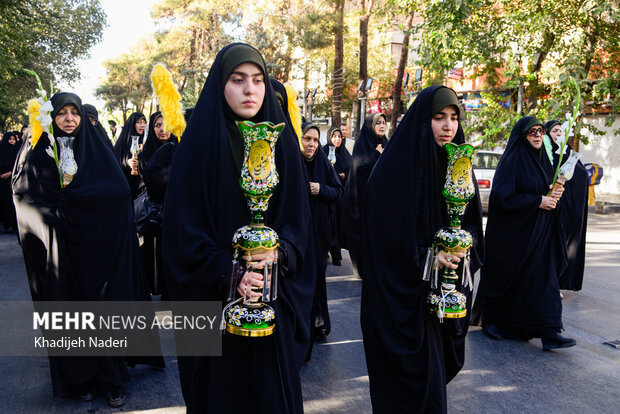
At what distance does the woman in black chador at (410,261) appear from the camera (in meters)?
2.80

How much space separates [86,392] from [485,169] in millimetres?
12288

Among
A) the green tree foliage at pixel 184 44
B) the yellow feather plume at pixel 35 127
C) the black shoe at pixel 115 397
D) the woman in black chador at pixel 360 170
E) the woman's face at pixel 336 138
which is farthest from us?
the green tree foliage at pixel 184 44

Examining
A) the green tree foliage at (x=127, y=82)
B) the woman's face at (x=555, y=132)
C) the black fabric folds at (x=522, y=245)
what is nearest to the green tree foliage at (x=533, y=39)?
the woman's face at (x=555, y=132)

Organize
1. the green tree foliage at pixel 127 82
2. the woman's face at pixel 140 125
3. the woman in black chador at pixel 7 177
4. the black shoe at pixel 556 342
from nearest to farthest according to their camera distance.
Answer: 1. the black shoe at pixel 556 342
2. the woman's face at pixel 140 125
3. the woman in black chador at pixel 7 177
4. the green tree foliage at pixel 127 82

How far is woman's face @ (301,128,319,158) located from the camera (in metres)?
5.28

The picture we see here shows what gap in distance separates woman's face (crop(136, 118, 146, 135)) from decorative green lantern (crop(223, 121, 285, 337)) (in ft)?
18.9

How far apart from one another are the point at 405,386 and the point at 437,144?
130 cm

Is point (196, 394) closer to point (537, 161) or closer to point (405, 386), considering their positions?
point (405, 386)

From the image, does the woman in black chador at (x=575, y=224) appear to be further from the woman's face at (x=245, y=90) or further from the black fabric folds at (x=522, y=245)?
the woman's face at (x=245, y=90)

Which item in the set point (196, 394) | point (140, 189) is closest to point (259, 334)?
point (196, 394)

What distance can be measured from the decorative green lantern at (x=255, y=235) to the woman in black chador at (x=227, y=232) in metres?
0.11

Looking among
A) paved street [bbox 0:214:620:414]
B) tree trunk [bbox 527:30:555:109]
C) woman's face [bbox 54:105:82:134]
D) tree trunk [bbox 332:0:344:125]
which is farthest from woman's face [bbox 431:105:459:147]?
tree trunk [bbox 332:0:344:125]

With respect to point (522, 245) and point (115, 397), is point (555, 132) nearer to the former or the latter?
point (522, 245)

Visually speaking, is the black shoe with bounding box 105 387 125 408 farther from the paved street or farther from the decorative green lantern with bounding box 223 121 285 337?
the decorative green lantern with bounding box 223 121 285 337
